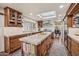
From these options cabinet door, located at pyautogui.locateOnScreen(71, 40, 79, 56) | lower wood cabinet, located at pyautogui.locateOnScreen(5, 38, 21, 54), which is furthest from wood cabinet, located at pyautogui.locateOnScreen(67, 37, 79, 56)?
lower wood cabinet, located at pyautogui.locateOnScreen(5, 38, 21, 54)

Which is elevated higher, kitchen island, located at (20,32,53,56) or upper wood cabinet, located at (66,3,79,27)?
upper wood cabinet, located at (66,3,79,27)

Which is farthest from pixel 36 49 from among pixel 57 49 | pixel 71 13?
pixel 71 13

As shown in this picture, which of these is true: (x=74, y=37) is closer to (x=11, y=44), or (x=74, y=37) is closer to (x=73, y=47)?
(x=73, y=47)

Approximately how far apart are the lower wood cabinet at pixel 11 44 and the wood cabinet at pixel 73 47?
2.89 ft

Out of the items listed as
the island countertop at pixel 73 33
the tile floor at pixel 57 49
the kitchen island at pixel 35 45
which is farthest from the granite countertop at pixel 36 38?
the island countertop at pixel 73 33

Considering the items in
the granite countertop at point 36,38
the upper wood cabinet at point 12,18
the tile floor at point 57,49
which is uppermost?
the upper wood cabinet at point 12,18

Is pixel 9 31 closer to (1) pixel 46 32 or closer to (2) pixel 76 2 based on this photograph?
(1) pixel 46 32

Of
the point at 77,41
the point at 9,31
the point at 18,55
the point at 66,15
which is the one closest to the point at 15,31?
the point at 9,31

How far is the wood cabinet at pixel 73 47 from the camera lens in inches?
68.6

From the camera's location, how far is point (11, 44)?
170 cm

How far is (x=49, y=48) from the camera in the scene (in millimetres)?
1824

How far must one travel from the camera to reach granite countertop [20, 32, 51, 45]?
1.71m

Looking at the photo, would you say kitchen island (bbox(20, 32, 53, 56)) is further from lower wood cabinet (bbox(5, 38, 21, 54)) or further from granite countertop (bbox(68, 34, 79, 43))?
granite countertop (bbox(68, 34, 79, 43))

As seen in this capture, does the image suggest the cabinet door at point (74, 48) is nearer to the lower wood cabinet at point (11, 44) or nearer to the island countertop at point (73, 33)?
the island countertop at point (73, 33)
